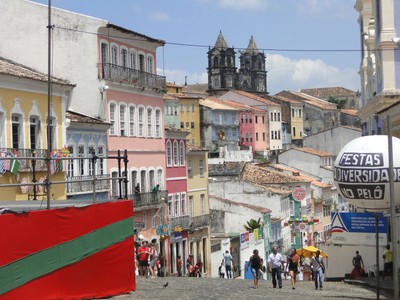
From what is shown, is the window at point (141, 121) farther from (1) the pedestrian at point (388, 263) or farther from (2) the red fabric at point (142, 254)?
(1) the pedestrian at point (388, 263)

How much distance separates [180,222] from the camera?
53281 millimetres

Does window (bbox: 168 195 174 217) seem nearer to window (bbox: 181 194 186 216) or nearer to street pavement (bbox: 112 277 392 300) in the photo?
window (bbox: 181 194 186 216)

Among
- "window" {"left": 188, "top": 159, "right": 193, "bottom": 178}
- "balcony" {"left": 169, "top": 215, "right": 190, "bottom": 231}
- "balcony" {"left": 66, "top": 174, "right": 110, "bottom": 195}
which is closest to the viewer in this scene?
"balcony" {"left": 66, "top": 174, "right": 110, "bottom": 195}

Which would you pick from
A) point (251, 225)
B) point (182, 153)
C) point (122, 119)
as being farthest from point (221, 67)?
point (122, 119)

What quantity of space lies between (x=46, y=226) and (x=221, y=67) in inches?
6874

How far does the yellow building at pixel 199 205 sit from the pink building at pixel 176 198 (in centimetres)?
94

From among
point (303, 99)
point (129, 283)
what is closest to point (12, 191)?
point (129, 283)

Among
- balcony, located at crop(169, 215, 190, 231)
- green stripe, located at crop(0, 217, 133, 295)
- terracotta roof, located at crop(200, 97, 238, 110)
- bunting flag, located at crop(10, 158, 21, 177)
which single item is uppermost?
terracotta roof, located at crop(200, 97, 238, 110)

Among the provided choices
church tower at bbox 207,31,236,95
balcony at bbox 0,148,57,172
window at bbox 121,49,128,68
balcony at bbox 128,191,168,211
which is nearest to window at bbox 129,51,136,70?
window at bbox 121,49,128,68

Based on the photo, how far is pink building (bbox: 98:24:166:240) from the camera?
151 feet

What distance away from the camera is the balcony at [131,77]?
4603 cm

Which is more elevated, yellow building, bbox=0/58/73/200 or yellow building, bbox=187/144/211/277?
yellow building, bbox=0/58/73/200

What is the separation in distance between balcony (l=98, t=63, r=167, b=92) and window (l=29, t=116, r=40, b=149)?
908 cm

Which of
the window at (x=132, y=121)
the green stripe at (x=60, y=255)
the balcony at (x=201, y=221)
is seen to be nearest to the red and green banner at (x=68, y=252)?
the green stripe at (x=60, y=255)
